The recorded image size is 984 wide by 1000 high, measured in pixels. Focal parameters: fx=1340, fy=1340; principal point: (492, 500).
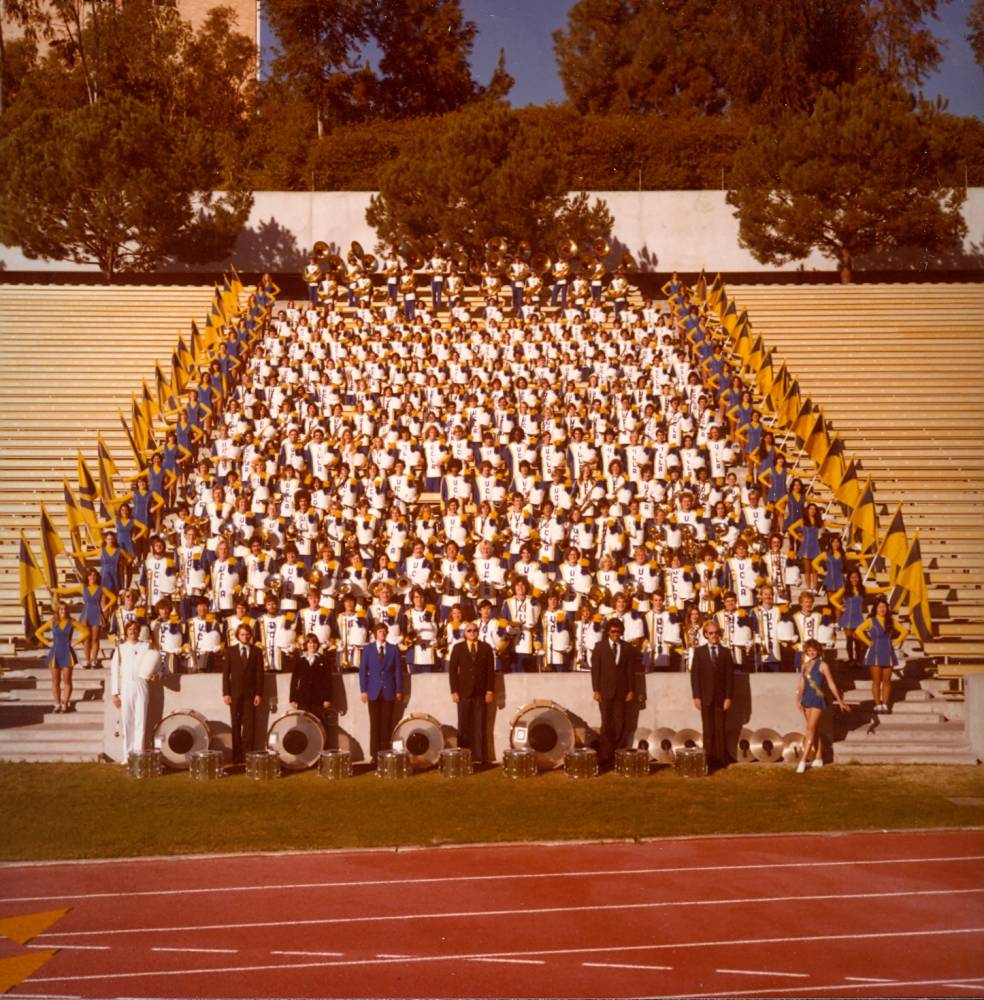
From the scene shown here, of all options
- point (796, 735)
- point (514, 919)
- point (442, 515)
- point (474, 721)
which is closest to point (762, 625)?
point (796, 735)

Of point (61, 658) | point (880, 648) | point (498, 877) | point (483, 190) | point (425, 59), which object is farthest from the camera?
point (425, 59)

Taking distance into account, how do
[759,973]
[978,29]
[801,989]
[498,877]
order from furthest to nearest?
[978,29], [498,877], [759,973], [801,989]

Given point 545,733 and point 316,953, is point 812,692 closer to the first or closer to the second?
point 545,733

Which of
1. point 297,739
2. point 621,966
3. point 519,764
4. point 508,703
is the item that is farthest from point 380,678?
point 621,966

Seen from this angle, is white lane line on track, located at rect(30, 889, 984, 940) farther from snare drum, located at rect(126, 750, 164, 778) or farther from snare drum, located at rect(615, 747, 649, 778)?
snare drum, located at rect(126, 750, 164, 778)

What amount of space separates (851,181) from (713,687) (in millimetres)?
18595

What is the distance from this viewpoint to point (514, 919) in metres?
8.32

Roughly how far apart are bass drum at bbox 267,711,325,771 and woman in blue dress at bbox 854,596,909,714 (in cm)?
546

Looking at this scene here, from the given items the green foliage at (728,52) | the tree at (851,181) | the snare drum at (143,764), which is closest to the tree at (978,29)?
the green foliage at (728,52)

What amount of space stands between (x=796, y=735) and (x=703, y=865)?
3618 millimetres

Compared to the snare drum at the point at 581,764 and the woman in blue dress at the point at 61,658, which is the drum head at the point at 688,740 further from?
the woman in blue dress at the point at 61,658

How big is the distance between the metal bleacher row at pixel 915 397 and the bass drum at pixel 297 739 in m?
6.83

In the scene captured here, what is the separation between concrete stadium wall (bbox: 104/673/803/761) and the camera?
13.0 meters

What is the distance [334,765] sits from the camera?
12375 millimetres
